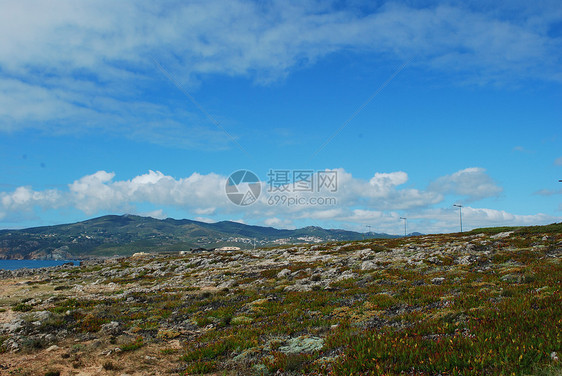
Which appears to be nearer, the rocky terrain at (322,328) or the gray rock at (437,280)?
the rocky terrain at (322,328)

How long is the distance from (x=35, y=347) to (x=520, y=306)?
21460 mm

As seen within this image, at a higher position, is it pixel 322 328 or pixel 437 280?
pixel 437 280

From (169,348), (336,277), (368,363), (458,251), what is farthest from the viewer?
(458,251)

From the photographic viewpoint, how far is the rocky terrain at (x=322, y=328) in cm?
860

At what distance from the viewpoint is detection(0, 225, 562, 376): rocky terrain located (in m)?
8.60

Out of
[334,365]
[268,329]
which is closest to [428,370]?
[334,365]

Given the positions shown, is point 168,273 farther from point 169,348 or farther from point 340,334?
point 340,334

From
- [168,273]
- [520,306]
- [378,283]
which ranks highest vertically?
[520,306]

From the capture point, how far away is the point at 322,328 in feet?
47.2

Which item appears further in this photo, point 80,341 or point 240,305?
point 240,305

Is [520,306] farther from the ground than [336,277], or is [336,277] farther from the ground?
[520,306]

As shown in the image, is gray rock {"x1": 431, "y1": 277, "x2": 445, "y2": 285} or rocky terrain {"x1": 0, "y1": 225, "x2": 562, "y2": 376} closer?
rocky terrain {"x1": 0, "y1": 225, "x2": 562, "y2": 376}

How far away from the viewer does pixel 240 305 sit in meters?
22.2

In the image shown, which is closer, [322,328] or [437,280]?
[322,328]
